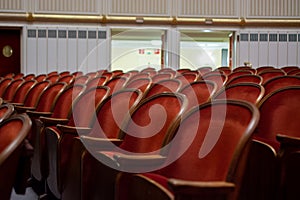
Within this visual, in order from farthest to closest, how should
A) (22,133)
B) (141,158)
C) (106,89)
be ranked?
(106,89) < (141,158) < (22,133)

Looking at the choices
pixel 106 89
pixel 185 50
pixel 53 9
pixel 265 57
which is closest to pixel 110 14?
pixel 53 9

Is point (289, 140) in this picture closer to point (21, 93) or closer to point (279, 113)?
point (279, 113)

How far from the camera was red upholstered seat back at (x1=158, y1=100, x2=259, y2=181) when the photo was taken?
74cm

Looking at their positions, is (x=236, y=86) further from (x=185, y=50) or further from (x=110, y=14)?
(x=185, y=50)

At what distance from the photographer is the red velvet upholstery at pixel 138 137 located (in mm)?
973

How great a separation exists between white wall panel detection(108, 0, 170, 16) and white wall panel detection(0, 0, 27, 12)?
1011 millimetres

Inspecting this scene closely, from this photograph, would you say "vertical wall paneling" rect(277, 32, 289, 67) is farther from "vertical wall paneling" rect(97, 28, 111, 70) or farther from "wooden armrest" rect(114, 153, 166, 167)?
"wooden armrest" rect(114, 153, 166, 167)

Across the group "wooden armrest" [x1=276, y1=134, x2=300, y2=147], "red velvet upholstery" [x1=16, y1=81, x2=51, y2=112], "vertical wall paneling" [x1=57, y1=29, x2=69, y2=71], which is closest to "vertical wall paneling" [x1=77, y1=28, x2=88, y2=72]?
"vertical wall paneling" [x1=57, y1=29, x2=69, y2=71]

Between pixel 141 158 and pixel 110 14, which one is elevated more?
pixel 110 14

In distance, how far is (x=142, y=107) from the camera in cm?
108

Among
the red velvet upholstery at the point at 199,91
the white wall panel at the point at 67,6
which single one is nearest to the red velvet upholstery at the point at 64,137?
the red velvet upholstery at the point at 199,91

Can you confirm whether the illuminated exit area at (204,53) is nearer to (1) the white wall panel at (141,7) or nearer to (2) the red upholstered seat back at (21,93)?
(1) the white wall panel at (141,7)

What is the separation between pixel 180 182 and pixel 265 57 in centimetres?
483

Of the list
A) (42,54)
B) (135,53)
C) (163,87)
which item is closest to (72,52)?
(42,54)
